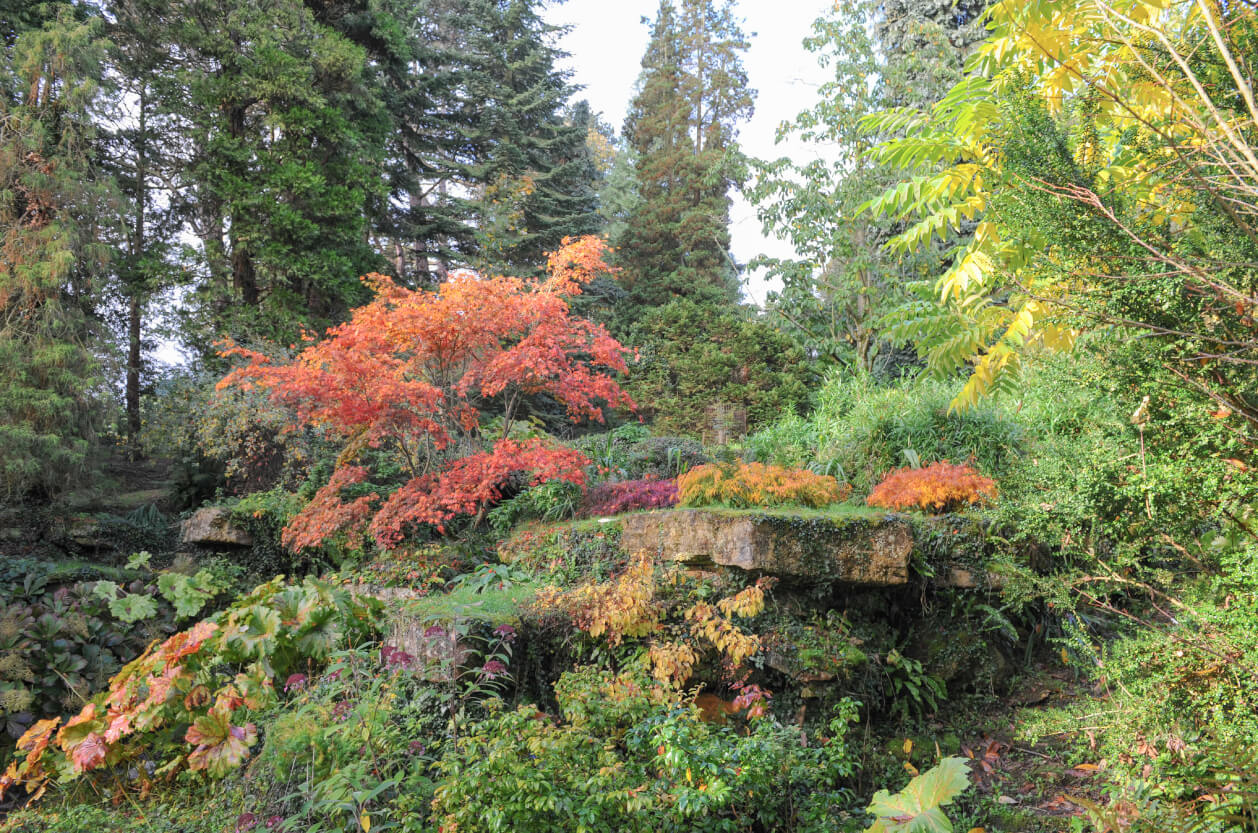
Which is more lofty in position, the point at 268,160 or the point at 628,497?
the point at 268,160

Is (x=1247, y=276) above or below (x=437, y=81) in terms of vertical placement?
below

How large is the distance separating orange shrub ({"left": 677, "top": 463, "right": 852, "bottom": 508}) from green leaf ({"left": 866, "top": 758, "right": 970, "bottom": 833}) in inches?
109

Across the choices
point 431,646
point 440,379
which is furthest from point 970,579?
point 440,379

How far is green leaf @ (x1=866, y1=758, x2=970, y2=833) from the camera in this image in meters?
2.41

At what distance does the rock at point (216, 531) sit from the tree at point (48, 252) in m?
1.46

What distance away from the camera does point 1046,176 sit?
89.9 inches

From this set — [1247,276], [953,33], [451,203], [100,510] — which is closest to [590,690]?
[1247,276]

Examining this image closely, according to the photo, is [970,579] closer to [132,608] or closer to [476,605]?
[476,605]

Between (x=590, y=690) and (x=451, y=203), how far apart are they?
13744mm

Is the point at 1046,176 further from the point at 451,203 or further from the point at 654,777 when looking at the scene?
the point at 451,203

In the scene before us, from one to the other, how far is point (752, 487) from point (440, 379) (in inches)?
125

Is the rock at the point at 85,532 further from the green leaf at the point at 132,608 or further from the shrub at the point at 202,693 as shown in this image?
the shrub at the point at 202,693

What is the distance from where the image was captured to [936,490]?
520cm

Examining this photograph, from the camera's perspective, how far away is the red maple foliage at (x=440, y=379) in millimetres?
5777
